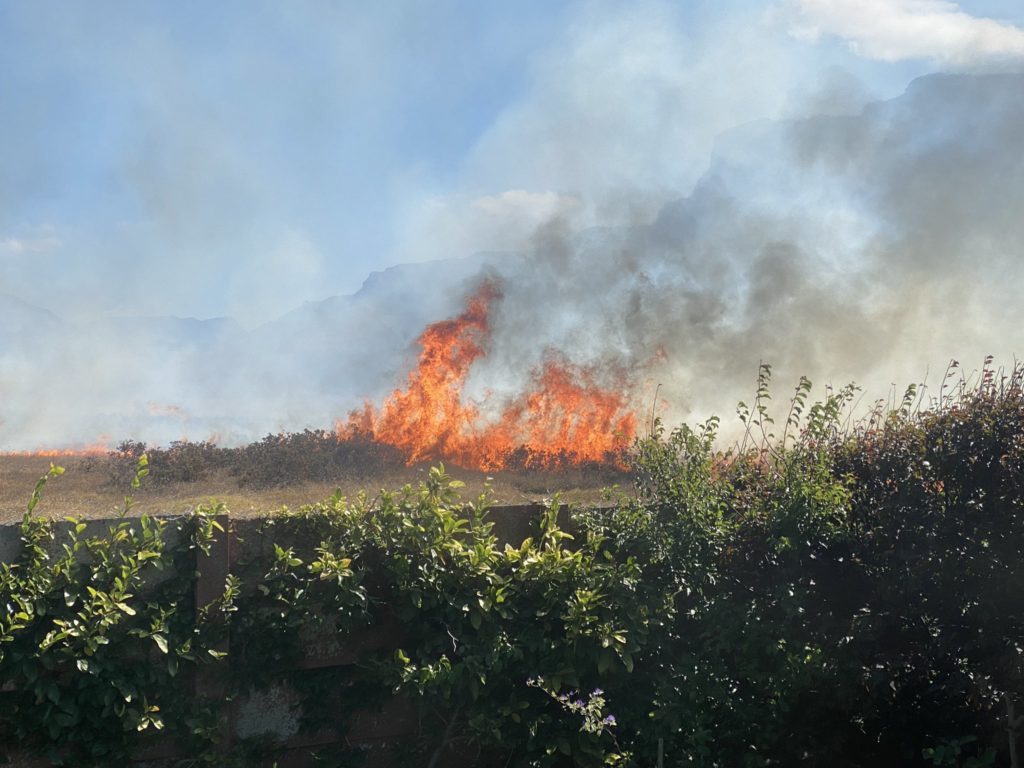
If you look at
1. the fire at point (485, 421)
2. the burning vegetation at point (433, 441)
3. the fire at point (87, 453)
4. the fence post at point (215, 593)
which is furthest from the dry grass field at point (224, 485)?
the fence post at point (215, 593)

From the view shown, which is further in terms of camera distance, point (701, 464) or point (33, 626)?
point (701, 464)

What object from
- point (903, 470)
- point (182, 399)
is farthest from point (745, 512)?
point (182, 399)

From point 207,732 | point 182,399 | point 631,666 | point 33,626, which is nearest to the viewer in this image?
point 33,626

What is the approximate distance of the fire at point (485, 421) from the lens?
13820 mm

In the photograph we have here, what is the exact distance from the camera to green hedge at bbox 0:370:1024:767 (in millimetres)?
4766

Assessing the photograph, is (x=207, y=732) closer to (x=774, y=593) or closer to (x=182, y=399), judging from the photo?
(x=774, y=593)

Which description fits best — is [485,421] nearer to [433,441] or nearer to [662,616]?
[433,441]

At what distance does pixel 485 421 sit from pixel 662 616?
31.3 ft

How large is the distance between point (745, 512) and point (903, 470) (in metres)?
0.99

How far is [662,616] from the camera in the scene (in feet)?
17.0

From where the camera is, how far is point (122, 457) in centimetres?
1428

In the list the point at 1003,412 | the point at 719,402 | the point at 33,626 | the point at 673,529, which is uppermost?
the point at 719,402

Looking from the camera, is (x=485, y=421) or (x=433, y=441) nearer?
(x=433, y=441)

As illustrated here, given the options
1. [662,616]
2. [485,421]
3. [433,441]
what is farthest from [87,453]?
[662,616]
